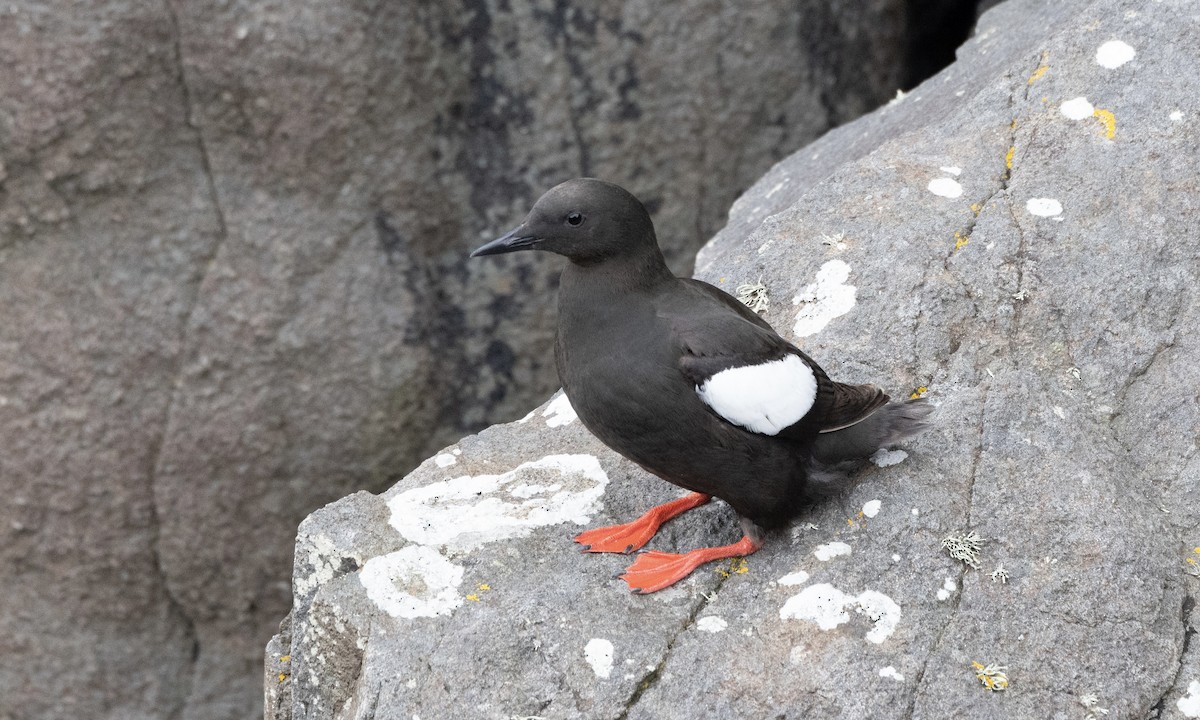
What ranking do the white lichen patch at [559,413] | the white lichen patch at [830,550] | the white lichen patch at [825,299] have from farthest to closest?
the white lichen patch at [559,413], the white lichen patch at [825,299], the white lichen patch at [830,550]

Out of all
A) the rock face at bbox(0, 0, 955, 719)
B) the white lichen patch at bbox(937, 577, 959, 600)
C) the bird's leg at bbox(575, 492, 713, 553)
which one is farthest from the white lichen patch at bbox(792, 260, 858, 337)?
the rock face at bbox(0, 0, 955, 719)

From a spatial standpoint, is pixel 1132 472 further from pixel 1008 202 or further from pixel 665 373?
pixel 665 373

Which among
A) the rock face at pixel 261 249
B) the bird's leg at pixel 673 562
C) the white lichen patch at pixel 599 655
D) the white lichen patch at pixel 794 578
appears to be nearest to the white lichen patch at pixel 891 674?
the white lichen patch at pixel 794 578

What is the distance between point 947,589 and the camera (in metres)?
3.68

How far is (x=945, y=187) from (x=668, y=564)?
1980mm

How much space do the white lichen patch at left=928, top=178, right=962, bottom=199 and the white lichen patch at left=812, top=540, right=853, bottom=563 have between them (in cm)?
167

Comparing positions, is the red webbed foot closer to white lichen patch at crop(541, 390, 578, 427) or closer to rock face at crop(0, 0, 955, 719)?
white lichen patch at crop(541, 390, 578, 427)

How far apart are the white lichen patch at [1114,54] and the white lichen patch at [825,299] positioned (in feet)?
4.68

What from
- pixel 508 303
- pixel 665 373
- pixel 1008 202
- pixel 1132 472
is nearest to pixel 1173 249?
pixel 1008 202

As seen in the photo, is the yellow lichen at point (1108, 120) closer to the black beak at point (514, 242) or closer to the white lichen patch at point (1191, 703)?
the white lichen patch at point (1191, 703)

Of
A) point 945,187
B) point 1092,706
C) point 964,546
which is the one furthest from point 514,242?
point 1092,706

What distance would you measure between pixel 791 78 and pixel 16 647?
216 inches

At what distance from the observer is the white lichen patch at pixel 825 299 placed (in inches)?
182

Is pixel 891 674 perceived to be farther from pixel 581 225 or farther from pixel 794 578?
pixel 581 225
